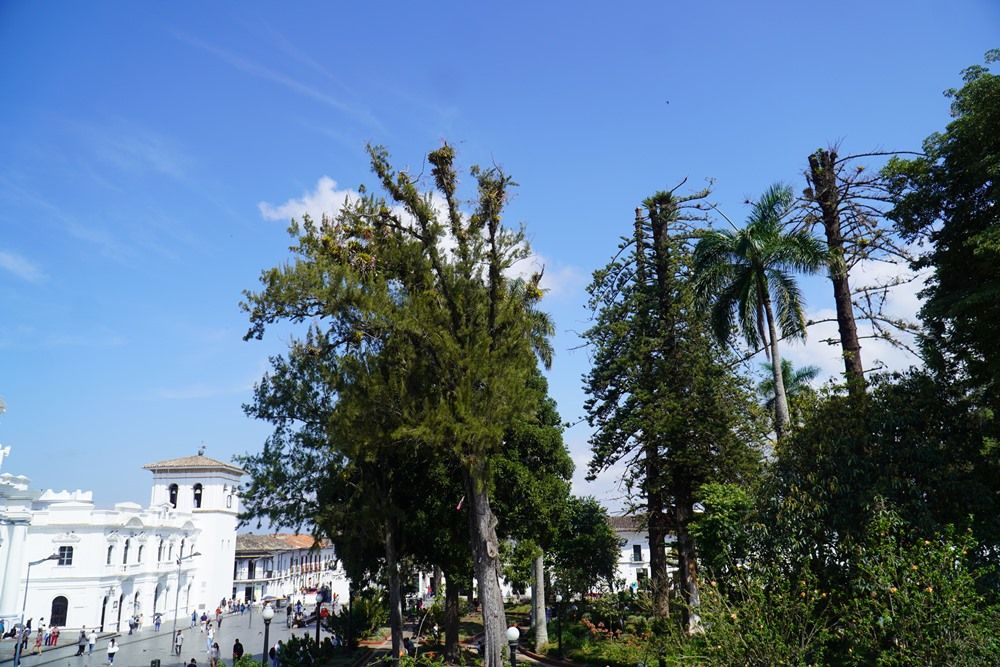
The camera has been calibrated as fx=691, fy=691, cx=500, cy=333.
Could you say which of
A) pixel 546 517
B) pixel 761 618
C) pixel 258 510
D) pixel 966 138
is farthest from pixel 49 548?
pixel 966 138

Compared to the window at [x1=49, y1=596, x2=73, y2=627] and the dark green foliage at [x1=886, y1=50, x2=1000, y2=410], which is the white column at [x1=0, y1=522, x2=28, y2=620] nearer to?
the window at [x1=49, y1=596, x2=73, y2=627]

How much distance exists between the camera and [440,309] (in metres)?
17.8

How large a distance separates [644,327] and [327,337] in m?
12.0

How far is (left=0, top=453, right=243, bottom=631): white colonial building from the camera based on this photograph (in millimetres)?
38156

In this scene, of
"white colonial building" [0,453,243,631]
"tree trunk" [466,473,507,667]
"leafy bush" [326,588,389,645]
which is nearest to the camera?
"tree trunk" [466,473,507,667]

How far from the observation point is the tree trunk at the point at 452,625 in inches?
1017

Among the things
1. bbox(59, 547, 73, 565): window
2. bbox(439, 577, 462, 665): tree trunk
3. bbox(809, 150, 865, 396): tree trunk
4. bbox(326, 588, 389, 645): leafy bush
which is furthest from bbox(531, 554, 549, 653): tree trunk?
bbox(59, 547, 73, 565): window

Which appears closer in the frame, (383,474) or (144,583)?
(383,474)

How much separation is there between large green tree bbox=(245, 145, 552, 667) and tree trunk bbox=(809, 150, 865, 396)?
27.6 ft

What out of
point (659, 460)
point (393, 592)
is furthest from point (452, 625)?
point (659, 460)

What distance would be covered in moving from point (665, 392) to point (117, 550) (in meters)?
39.9

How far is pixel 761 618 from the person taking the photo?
39.0ft

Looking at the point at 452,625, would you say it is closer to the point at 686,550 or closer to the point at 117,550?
the point at 686,550

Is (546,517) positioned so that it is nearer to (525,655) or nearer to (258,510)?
(525,655)
